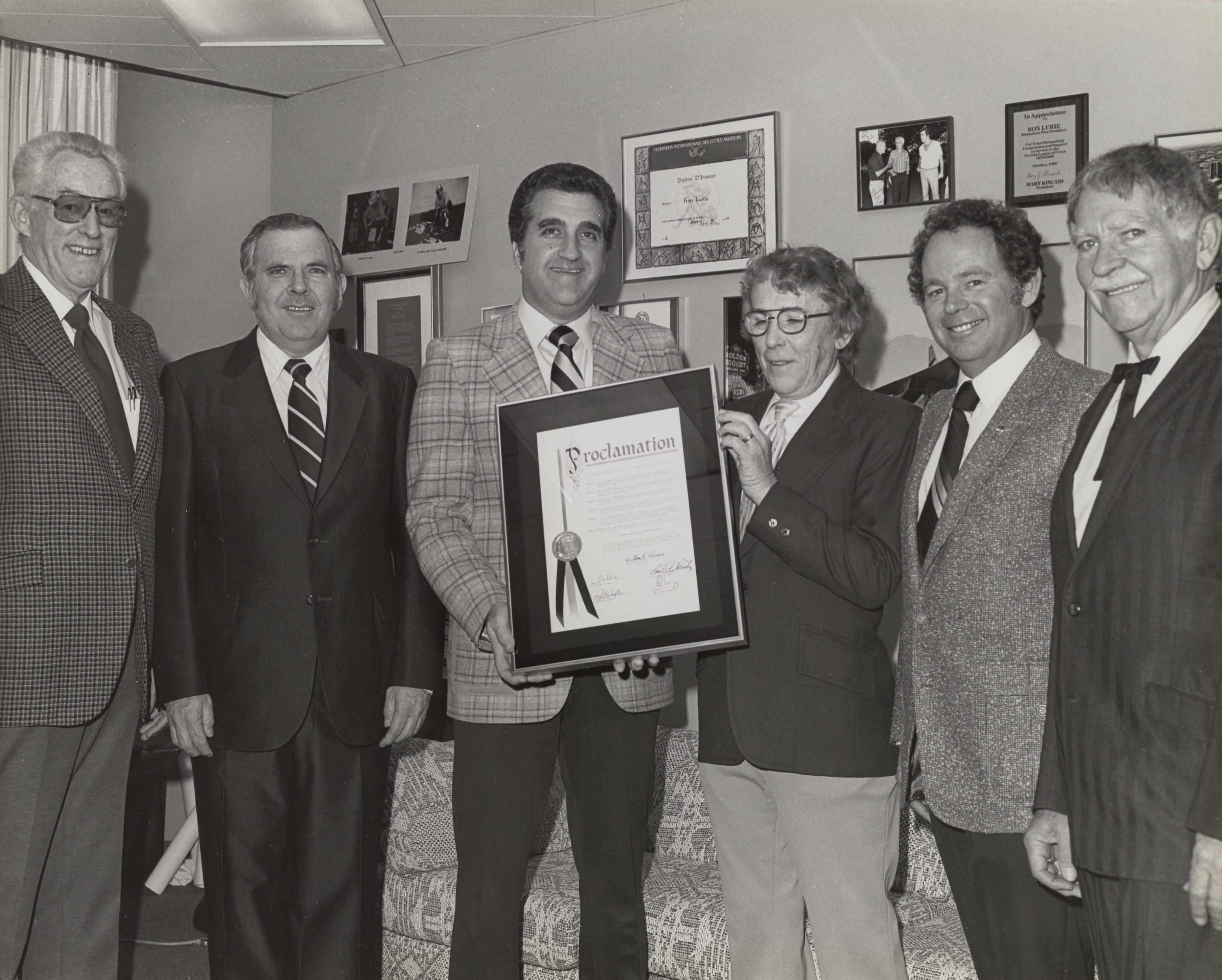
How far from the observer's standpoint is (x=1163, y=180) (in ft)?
5.41

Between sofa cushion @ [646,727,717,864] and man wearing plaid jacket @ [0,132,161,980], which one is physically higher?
man wearing plaid jacket @ [0,132,161,980]

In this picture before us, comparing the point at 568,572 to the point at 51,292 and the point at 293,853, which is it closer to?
the point at 293,853

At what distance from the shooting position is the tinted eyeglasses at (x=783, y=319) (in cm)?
213

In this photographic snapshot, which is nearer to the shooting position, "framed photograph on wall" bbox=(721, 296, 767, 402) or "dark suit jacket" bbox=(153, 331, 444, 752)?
"dark suit jacket" bbox=(153, 331, 444, 752)

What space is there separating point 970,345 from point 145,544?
1.71m

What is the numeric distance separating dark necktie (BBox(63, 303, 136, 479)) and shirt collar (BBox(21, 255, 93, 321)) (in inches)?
0.4

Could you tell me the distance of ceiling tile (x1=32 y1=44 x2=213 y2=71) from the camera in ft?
12.8

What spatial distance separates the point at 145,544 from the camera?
97.4 inches

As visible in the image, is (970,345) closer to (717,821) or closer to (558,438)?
(558,438)

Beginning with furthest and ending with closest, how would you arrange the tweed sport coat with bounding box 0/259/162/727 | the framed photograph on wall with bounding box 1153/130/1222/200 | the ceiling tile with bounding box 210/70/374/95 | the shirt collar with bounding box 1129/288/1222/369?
the ceiling tile with bounding box 210/70/374/95 → the framed photograph on wall with bounding box 1153/130/1222/200 → the tweed sport coat with bounding box 0/259/162/727 → the shirt collar with bounding box 1129/288/1222/369

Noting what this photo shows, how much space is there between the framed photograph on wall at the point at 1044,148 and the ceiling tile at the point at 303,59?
217 centimetres

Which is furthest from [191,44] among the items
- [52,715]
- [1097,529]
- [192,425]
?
[1097,529]

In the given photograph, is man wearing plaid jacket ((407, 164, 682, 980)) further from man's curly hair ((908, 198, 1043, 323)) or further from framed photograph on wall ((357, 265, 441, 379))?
framed photograph on wall ((357, 265, 441, 379))

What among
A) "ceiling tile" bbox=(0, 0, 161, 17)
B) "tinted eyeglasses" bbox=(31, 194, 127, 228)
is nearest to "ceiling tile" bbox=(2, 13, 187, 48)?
"ceiling tile" bbox=(0, 0, 161, 17)
